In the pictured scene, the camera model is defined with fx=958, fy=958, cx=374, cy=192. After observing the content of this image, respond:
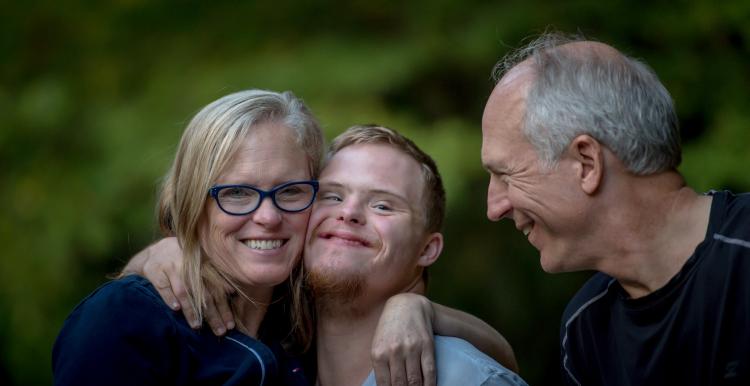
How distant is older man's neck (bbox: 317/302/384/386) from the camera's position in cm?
287

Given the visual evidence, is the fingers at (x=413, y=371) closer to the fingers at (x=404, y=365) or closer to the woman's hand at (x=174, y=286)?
the fingers at (x=404, y=365)

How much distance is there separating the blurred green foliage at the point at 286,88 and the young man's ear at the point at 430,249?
1283 mm

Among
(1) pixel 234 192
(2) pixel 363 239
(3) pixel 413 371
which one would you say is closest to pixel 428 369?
(3) pixel 413 371

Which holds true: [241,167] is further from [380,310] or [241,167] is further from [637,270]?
[637,270]

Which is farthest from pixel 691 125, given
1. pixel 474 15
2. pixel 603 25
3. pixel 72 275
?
pixel 72 275

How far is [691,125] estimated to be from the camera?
479 cm

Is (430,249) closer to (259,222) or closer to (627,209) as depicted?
(259,222)

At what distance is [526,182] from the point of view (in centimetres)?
249

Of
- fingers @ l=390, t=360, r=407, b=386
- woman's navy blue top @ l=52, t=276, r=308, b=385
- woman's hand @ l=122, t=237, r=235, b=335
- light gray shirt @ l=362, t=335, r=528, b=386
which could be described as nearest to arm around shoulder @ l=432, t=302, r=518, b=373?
light gray shirt @ l=362, t=335, r=528, b=386

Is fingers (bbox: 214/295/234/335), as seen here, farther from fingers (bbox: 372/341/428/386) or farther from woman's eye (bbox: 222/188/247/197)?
fingers (bbox: 372/341/428/386)

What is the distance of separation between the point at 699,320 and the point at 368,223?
100 cm

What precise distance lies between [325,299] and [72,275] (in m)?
2.50

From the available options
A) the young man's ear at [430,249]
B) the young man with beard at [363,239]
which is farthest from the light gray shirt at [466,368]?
the young man's ear at [430,249]

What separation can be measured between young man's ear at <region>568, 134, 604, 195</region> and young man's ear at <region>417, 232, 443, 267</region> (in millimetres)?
699
